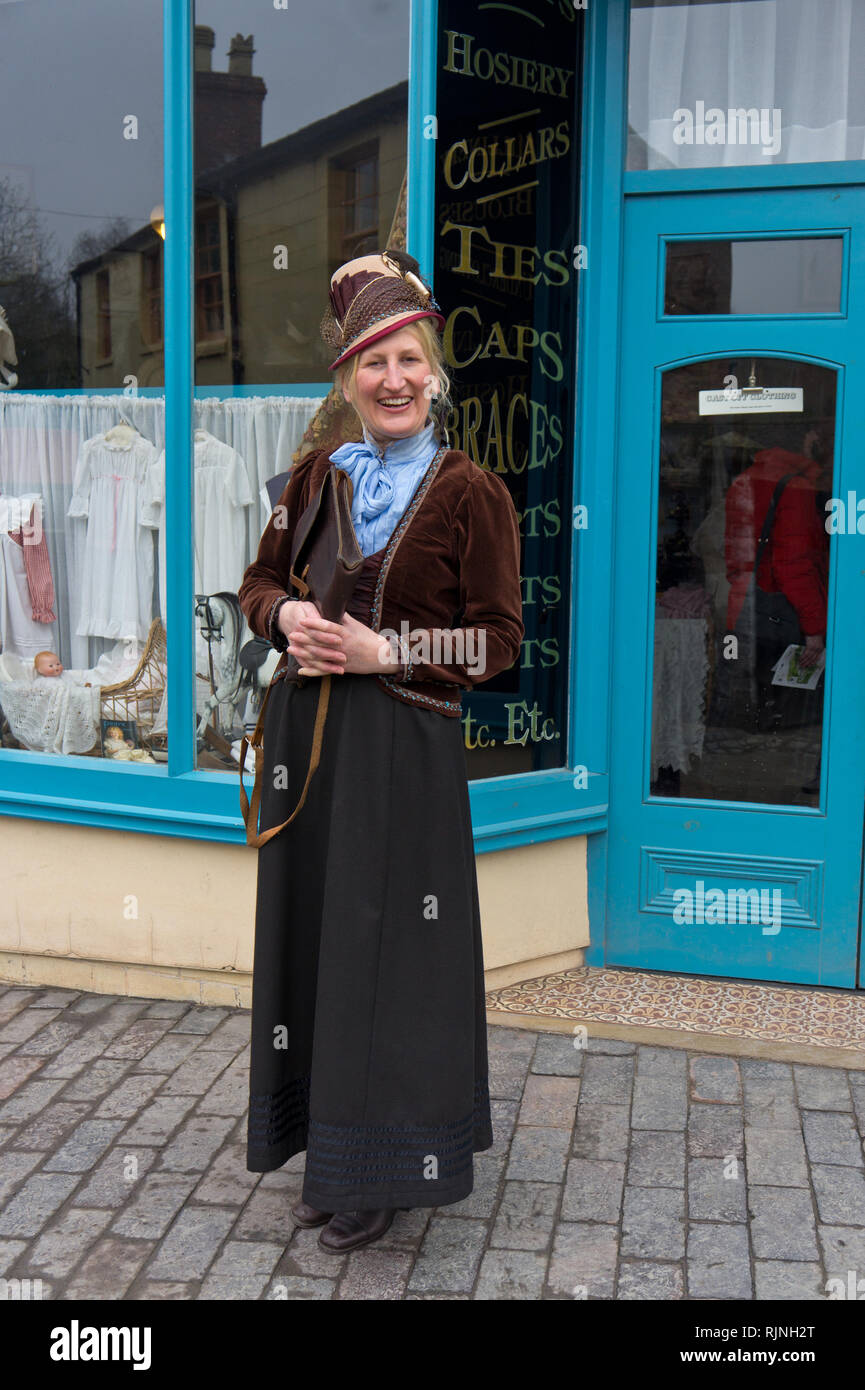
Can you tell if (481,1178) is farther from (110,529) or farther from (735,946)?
(110,529)

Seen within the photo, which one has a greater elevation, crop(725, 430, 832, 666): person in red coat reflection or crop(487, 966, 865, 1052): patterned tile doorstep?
crop(725, 430, 832, 666): person in red coat reflection

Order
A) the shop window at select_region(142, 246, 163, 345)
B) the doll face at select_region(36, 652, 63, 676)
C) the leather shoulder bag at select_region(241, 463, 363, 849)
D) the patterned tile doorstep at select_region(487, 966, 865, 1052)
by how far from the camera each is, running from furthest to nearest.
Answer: the doll face at select_region(36, 652, 63, 676)
the shop window at select_region(142, 246, 163, 345)
the patterned tile doorstep at select_region(487, 966, 865, 1052)
the leather shoulder bag at select_region(241, 463, 363, 849)

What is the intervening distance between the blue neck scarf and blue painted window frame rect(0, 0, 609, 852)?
149cm

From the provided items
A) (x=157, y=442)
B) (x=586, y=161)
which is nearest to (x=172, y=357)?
(x=157, y=442)

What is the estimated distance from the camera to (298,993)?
9.79 ft

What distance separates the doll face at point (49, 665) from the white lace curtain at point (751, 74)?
279cm

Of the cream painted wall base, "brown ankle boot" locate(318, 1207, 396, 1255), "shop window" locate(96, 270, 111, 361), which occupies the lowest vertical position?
"brown ankle boot" locate(318, 1207, 396, 1255)

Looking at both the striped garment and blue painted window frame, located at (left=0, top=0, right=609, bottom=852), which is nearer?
blue painted window frame, located at (left=0, top=0, right=609, bottom=852)

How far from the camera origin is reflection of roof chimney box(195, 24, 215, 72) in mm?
4285

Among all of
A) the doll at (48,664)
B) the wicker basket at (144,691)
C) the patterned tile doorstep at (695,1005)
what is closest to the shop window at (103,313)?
the wicker basket at (144,691)

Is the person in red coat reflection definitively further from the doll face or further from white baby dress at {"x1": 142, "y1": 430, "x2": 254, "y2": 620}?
the doll face

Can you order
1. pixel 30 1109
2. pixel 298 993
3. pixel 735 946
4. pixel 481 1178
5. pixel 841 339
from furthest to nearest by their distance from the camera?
pixel 735 946 → pixel 841 339 → pixel 30 1109 → pixel 481 1178 → pixel 298 993

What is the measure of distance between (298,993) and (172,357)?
2422 millimetres

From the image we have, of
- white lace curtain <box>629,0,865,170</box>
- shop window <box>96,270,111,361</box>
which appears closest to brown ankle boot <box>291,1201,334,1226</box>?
shop window <box>96,270,111,361</box>
